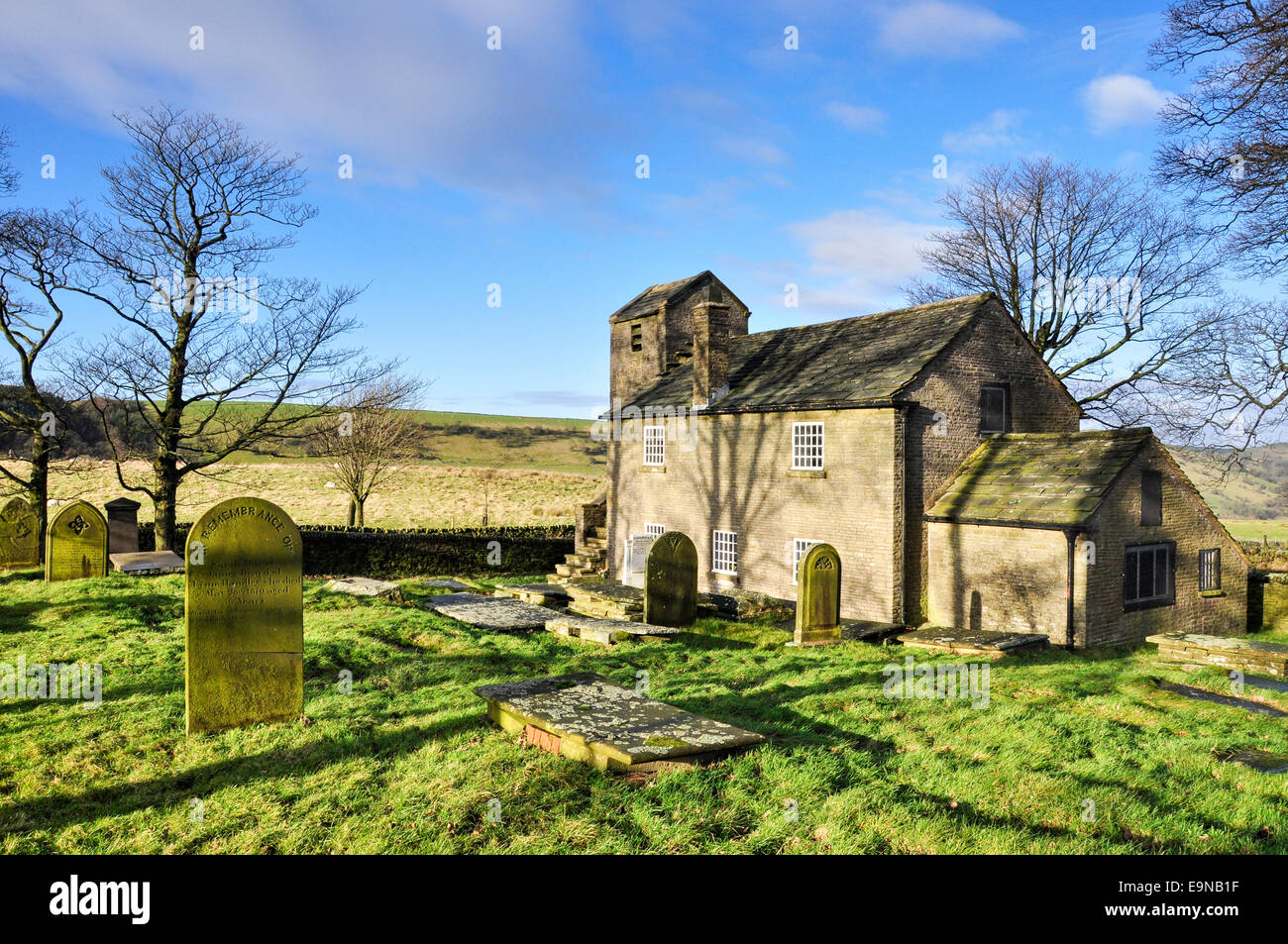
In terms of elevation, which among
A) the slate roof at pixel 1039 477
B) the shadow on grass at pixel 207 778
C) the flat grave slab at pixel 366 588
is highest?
the slate roof at pixel 1039 477

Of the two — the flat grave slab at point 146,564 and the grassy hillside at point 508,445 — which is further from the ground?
the grassy hillside at point 508,445

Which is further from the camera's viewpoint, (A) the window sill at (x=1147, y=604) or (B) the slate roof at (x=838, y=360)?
(B) the slate roof at (x=838, y=360)

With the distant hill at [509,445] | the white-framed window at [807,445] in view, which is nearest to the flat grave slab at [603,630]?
the white-framed window at [807,445]

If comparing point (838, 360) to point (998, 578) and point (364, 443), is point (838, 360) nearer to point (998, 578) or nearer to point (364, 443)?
point (998, 578)

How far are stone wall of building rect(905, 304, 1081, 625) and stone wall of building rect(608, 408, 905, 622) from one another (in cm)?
71

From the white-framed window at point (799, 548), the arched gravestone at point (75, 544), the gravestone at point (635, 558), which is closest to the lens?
the arched gravestone at point (75, 544)

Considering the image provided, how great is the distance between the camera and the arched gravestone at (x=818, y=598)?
15.7 meters

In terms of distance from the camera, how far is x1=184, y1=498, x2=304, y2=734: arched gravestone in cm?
805

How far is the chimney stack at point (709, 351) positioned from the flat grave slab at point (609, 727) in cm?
1730

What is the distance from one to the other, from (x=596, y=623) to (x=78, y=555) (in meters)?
12.1

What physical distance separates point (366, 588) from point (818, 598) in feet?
33.6

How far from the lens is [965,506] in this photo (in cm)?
1945
